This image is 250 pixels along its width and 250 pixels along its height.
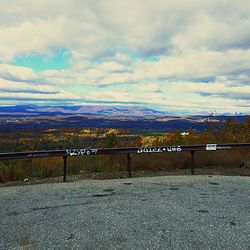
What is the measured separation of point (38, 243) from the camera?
15.3ft

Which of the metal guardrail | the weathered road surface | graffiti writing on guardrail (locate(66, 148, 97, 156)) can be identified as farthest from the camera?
graffiti writing on guardrail (locate(66, 148, 97, 156))

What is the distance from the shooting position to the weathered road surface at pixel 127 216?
15.5 ft

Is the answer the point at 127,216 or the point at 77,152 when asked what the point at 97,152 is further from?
the point at 127,216

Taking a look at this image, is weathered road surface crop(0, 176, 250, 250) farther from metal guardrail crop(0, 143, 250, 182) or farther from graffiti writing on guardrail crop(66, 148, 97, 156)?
graffiti writing on guardrail crop(66, 148, 97, 156)

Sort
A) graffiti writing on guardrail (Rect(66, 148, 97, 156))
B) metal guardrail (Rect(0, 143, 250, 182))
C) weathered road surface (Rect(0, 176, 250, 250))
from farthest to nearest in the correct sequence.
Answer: graffiti writing on guardrail (Rect(66, 148, 97, 156)) → metal guardrail (Rect(0, 143, 250, 182)) → weathered road surface (Rect(0, 176, 250, 250))

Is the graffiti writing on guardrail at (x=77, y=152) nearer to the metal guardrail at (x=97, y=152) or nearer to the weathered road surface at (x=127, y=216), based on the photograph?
the metal guardrail at (x=97, y=152)

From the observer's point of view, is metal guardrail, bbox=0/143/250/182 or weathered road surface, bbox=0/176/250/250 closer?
weathered road surface, bbox=0/176/250/250

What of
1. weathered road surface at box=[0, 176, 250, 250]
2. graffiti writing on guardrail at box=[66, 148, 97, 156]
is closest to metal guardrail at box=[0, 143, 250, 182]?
graffiti writing on guardrail at box=[66, 148, 97, 156]

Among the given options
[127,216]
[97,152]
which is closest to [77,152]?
[97,152]

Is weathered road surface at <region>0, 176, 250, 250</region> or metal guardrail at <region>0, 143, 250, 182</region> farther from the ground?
metal guardrail at <region>0, 143, 250, 182</region>

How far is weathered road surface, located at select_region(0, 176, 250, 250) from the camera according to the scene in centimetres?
471

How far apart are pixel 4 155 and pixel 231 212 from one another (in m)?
6.71

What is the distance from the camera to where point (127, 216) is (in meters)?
5.90

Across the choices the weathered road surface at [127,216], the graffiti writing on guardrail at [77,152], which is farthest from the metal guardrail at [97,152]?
the weathered road surface at [127,216]
